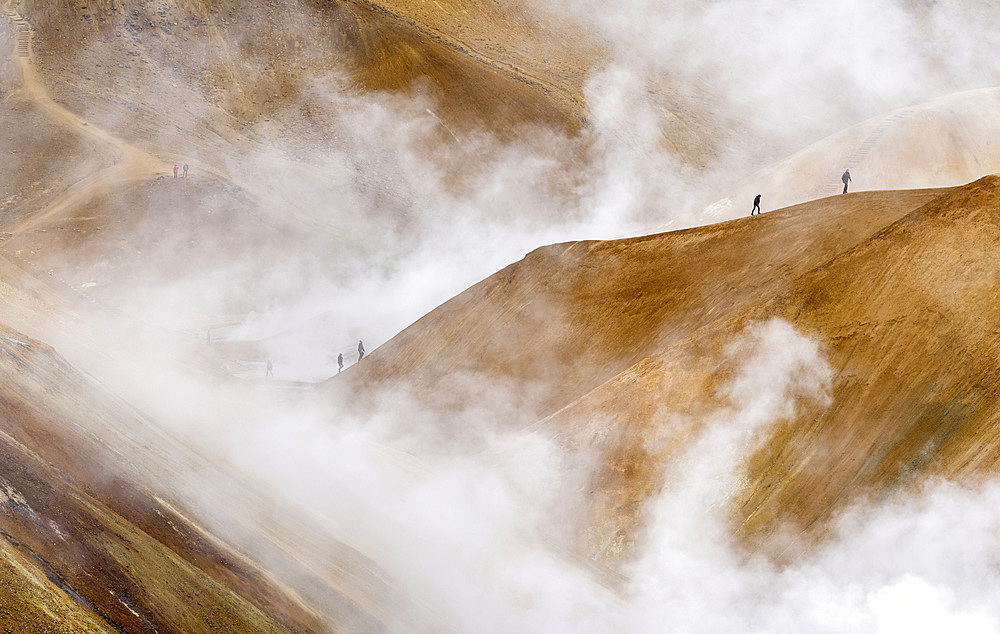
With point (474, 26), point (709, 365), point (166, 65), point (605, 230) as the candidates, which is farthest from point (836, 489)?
point (474, 26)

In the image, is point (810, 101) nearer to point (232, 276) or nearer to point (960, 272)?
point (232, 276)

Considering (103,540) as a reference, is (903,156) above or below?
above

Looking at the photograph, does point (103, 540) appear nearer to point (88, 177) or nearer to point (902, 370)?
point (902, 370)

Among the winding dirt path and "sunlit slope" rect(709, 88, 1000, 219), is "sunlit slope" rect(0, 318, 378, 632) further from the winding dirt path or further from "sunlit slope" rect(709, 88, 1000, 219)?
the winding dirt path

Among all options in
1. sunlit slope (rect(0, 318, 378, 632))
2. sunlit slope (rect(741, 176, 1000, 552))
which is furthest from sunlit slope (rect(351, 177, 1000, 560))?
sunlit slope (rect(0, 318, 378, 632))

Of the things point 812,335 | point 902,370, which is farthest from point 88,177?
point 902,370

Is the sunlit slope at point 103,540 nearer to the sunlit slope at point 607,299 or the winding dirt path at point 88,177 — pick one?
the sunlit slope at point 607,299
